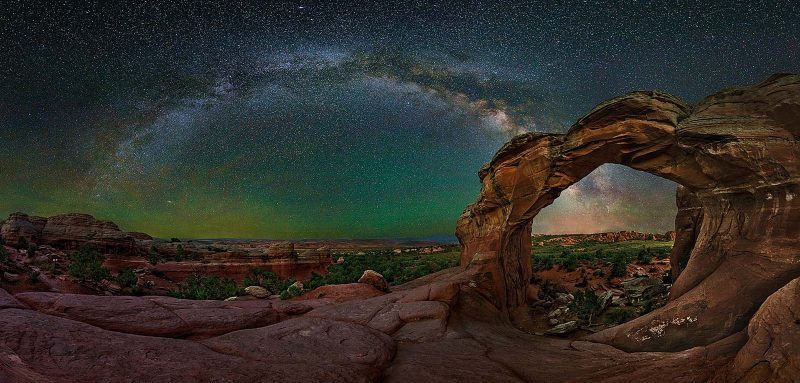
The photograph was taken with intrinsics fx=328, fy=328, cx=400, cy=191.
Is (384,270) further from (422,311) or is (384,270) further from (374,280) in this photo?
(422,311)

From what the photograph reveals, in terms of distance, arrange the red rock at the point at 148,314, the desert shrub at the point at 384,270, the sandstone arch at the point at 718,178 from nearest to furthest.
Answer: the red rock at the point at 148,314
the sandstone arch at the point at 718,178
the desert shrub at the point at 384,270

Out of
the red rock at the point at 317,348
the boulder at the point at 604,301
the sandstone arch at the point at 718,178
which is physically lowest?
the boulder at the point at 604,301

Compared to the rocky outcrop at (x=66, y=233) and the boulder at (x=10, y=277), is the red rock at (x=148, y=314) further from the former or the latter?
the rocky outcrop at (x=66, y=233)

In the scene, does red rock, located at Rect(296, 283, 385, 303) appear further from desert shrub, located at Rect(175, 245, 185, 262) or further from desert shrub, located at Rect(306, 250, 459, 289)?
desert shrub, located at Rect(175, 245, 185, 262)

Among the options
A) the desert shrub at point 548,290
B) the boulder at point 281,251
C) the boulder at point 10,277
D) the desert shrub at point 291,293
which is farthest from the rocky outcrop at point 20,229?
the desert shrub at point 548,290

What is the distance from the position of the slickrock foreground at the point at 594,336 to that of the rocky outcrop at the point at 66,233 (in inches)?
1910

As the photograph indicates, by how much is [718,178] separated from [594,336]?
18.5 ft

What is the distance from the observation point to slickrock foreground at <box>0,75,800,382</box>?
4.78 meters

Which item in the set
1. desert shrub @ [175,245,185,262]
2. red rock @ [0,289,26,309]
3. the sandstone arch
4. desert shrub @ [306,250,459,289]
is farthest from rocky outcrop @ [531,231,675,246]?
red rock @ [0,289,26,309]

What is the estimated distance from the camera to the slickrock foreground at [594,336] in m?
4.78

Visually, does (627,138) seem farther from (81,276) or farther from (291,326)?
(81,276)

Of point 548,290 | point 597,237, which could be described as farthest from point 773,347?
point 597,237

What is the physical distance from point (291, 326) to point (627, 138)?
41.1 ft

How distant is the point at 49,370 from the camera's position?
162 inches
